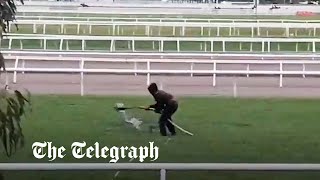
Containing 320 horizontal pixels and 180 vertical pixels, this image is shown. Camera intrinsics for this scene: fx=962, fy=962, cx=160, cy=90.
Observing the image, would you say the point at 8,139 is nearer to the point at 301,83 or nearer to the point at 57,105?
the point at 57,105

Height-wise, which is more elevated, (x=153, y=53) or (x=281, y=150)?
(x=153, y=53)

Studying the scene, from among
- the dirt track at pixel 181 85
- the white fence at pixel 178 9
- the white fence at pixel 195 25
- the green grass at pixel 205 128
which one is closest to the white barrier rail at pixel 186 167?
the green grass at pixel 205 128

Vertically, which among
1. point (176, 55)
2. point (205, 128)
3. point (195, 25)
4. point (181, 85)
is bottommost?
point (205, 128)

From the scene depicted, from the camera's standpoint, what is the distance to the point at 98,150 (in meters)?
4.17

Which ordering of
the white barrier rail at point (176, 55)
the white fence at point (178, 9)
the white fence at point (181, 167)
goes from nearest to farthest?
the white fence at point (181, 167)
the white fence at point (178, 9)
the white barrier rail at point (176, 55)

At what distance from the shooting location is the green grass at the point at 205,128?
13.7 ft

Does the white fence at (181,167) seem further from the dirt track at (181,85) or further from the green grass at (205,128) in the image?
the dirt track at (181,85)

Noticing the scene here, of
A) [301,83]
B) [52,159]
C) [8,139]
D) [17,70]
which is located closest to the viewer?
[8,139]

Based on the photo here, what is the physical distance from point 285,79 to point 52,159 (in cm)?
143

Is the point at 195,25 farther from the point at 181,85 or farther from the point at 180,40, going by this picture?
the point at 181,85

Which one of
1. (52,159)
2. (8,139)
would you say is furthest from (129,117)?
(8,139)

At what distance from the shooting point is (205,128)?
14.9 feet
